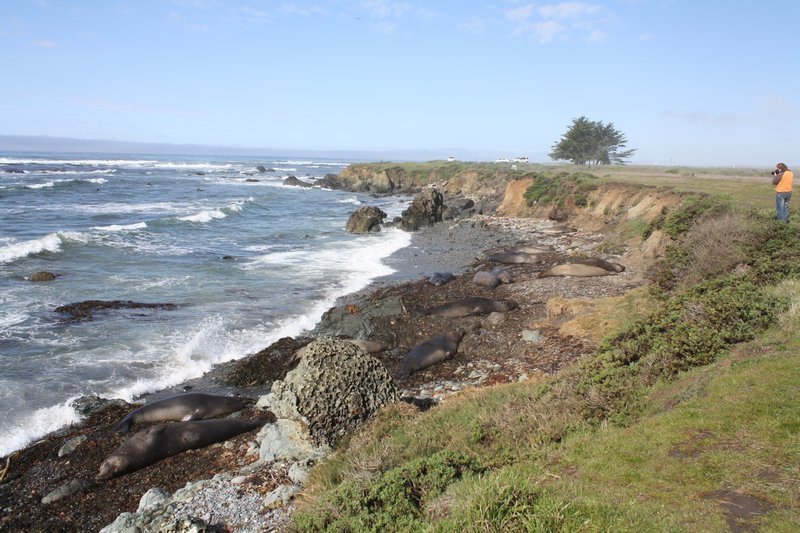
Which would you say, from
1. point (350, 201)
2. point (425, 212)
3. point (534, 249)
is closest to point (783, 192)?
point (534, 249)

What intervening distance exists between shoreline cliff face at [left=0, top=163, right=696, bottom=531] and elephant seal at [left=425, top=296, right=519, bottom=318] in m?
0.42

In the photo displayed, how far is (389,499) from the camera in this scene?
5.96 m

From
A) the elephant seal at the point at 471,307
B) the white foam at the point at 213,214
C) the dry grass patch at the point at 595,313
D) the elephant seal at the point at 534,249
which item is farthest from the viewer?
the white foam at the point at 213,214

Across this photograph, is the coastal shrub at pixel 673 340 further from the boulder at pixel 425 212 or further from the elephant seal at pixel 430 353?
the boulder at pixel 425 212

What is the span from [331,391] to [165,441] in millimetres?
3982

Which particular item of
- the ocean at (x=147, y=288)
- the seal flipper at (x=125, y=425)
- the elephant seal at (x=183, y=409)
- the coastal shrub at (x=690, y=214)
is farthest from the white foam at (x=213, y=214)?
the coastal shrub at (x=690, y=214)

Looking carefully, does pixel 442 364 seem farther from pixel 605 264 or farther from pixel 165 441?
pixel 605 264

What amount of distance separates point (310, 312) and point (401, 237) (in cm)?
1911

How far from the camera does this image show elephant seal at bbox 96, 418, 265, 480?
392 inches

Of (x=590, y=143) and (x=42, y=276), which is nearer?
(x=42, y=276)

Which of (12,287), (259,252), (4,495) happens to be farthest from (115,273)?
(4,495)

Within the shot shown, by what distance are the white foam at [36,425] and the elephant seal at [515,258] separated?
19.0 metres

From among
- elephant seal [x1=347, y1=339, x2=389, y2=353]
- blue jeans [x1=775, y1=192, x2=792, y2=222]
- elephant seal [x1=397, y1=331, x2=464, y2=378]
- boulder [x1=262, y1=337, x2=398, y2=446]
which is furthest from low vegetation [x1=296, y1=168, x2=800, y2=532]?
elephant seal [x1=347, y1=339, x2=389, y2=353]

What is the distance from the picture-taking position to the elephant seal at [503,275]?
2175 centimetres
